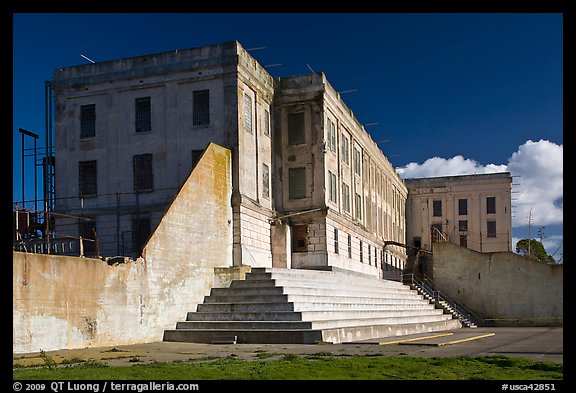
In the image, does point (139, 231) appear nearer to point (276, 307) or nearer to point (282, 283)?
point (282, 283)

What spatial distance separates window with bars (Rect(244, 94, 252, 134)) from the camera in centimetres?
3378

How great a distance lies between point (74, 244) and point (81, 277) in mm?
13217

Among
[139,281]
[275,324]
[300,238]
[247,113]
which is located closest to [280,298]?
[275,324]

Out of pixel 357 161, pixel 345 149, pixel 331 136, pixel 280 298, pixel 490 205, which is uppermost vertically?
pixel 331 136

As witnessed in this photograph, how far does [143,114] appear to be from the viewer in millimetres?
34219

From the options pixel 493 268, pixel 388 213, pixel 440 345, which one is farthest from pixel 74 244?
pixel 388 213

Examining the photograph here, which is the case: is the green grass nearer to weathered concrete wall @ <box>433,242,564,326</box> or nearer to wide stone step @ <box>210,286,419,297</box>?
wide stone step @ <box>210,286,419,297</box>

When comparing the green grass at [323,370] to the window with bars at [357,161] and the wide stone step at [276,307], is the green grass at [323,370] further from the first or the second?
the window with bars at [357,161]

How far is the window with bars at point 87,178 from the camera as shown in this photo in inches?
1356

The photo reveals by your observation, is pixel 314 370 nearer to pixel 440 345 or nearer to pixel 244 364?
pixel 244 364

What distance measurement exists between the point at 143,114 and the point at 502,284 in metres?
23.5

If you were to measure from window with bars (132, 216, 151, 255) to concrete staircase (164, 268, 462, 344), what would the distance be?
671cm

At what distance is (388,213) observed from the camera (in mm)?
61438

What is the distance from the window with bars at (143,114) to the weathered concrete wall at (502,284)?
69.5 ft
